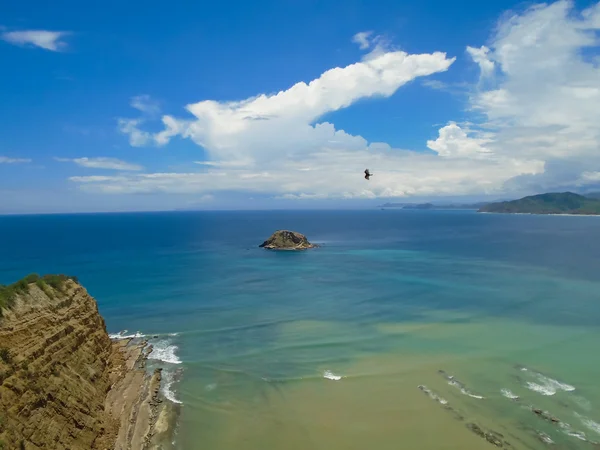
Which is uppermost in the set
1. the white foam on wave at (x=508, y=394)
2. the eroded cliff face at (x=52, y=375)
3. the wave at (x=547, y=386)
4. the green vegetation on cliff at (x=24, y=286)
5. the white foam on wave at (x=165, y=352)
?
the green vegetation on cliff at (x=24, y=286)

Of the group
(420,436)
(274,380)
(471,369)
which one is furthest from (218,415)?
(471,369)

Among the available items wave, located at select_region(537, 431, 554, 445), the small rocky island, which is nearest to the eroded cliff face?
wave, located at select_region(537, 431, 554, 445)

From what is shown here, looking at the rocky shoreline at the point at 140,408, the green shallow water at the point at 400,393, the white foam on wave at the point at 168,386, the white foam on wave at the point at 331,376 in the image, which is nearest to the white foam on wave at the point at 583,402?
the green shallow water at the point at 400,393

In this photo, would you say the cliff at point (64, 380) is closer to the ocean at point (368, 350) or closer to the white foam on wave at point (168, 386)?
the white foam on wave at point (168, 386)

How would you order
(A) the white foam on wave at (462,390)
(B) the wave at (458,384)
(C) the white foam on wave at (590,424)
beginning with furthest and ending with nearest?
(B) the wave at (458,384) → (A) the white foam on wave at (462,390) → (C) the white foam on wave at (590,424)

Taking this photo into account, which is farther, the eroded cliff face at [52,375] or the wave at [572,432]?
the wave at [572,432]

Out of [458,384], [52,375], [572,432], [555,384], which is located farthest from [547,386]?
[52,375]

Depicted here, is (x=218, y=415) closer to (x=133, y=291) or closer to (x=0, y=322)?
(x=0, y=322)
